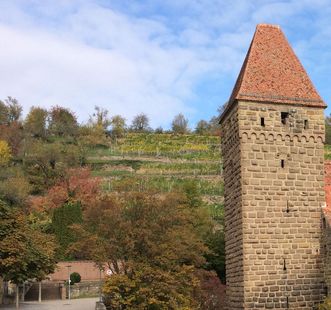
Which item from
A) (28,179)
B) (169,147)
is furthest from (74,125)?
(28,179)

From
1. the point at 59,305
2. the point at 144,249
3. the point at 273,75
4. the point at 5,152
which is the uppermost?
the point at 5,152

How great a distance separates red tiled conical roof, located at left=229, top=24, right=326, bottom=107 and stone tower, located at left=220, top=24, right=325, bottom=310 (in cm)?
4

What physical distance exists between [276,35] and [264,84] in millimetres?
2574

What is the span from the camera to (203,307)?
23.8 meters

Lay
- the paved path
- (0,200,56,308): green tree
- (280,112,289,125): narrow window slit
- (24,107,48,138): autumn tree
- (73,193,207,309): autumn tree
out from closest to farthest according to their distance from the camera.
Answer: (280,112,289,125): narrow window slit → (73,193,207,309): autumn tree → (0,200,56,308): green tree → the paved path → (24,107,48,138): autumn tree

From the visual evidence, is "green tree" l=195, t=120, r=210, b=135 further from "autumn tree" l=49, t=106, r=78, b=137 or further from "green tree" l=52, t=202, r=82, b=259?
"green tree" l=52, t=202, r=82, b=259

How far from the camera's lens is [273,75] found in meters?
18.8

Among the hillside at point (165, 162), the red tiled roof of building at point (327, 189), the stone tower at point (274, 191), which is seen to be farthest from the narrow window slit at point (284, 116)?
the hillside at point (165, 162)

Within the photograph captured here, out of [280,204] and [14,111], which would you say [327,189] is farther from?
[14,111]

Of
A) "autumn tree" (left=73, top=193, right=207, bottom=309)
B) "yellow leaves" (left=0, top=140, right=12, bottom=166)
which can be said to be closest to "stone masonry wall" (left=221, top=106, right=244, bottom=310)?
"autumn tree" (left=73, top=193, right=207, bottom=309)

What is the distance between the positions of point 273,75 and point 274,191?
4.11 metres

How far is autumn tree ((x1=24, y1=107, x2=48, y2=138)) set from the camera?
87062 mm

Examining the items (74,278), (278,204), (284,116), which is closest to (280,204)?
(278,204)

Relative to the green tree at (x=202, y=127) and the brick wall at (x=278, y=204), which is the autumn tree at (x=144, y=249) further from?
the green tree at (x=202, y=127)
